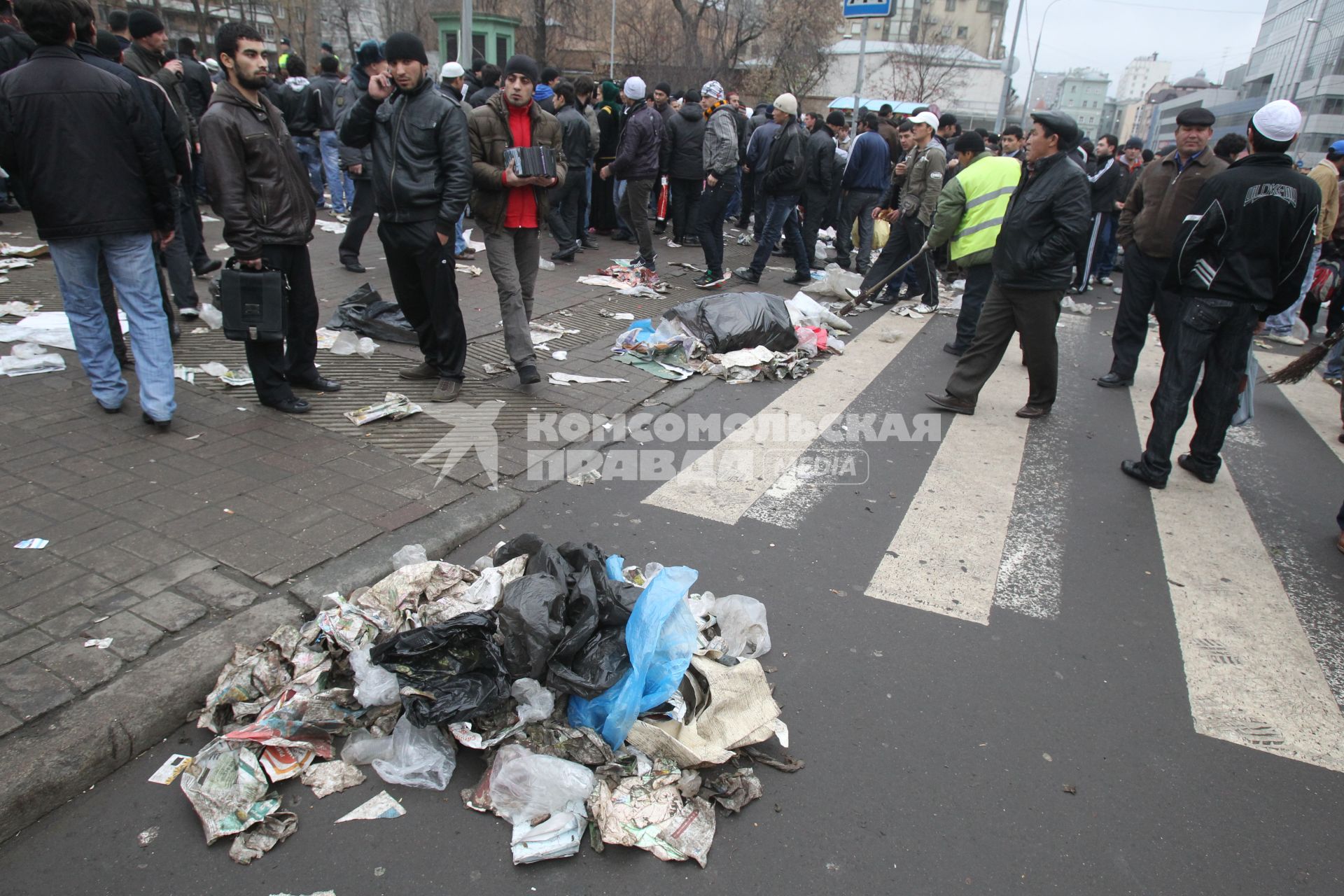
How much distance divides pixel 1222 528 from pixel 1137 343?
2908 mm

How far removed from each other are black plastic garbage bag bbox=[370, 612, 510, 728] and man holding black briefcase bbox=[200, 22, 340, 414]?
275 cm

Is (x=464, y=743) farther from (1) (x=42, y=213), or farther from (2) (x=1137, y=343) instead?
(2) (x=1137, y=343)

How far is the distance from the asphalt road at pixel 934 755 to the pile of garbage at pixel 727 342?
2.10 m

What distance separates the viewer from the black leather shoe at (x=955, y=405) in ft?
19.8

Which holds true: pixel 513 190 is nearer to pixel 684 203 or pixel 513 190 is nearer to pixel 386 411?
pixel 386 411

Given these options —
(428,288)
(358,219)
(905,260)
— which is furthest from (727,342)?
(358,219)

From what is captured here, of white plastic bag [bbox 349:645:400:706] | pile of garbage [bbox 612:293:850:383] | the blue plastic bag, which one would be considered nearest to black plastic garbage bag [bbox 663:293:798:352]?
pile of garbage [bbox 612:293:850:383]

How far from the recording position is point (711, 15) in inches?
1391

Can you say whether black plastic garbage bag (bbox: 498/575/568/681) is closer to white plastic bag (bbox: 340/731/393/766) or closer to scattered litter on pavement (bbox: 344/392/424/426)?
white plastic bag (bbox: 340/731/393/766)

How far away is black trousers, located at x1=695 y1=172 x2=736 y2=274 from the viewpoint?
909cm

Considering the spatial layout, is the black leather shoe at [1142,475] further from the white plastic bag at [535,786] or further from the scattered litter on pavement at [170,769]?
the scattered litter on pavement at [170,769]

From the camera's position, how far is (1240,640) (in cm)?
346

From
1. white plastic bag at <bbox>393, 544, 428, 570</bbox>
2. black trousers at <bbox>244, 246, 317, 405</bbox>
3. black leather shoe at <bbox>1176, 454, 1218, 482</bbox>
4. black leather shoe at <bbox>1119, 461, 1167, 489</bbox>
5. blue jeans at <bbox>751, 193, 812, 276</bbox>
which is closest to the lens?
white plastic bag at <bbox>393, 544, 428, 570</bbox>

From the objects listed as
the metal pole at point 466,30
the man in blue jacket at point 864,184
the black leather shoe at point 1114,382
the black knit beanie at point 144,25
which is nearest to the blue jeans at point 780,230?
the man in blue jacket at point 864,184
